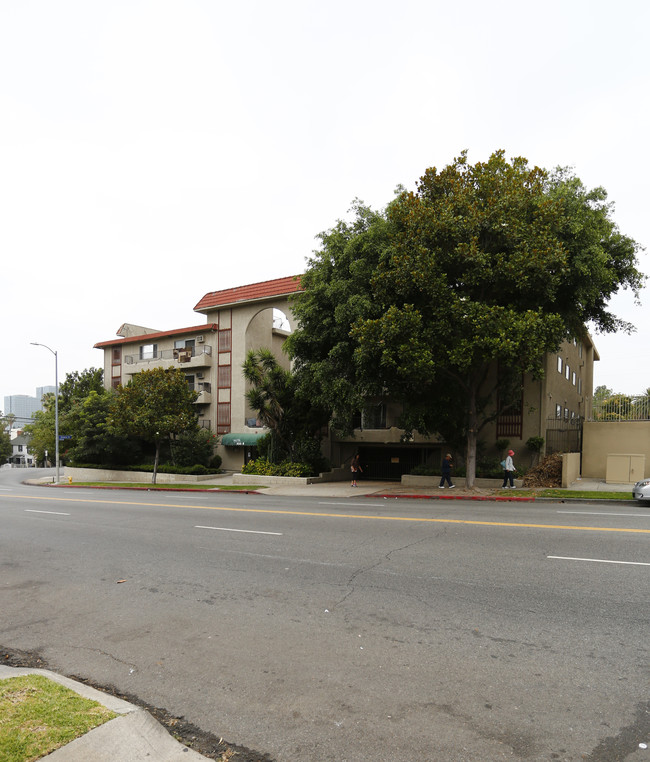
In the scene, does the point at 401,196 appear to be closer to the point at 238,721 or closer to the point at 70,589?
the point at 70,589

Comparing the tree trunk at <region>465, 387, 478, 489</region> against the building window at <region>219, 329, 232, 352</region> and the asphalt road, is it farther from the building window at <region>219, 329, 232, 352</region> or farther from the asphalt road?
the building window at <region>219, 329, 232, 352</region>

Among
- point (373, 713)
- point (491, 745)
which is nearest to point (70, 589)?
point (373, 713)

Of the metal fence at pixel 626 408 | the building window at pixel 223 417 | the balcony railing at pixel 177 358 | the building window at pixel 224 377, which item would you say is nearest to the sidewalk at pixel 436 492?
the metal fence at pixel 626 408

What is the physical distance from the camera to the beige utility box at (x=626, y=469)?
70.2 feet

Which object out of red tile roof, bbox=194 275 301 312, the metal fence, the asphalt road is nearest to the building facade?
red tile roof, bbox=194 275 301 312

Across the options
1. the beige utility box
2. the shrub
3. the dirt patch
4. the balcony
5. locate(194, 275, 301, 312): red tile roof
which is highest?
locate(194, 275, 301, 312): red tile roof

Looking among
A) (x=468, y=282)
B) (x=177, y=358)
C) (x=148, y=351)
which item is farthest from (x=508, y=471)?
(x=148, y=351)

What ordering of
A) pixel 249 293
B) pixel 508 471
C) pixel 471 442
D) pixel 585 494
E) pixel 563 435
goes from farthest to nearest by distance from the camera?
1. pixel 249 293
2. pixel 563 435
3. pixel 508 471
4. pixel 471 442
5. pixel 585 494

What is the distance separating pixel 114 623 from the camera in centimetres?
603

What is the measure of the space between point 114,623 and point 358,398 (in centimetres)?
1622

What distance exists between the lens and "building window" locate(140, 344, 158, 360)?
4456cm

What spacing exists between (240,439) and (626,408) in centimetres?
2315

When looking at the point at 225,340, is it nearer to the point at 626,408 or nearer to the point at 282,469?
the point at 282,469

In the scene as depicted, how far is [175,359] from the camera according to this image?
41.9 m
